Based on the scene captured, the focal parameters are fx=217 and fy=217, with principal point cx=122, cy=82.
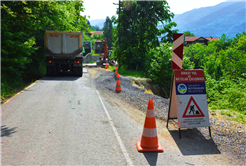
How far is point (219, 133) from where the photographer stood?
221 inches

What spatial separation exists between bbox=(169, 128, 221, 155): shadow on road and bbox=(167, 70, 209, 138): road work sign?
30 cm

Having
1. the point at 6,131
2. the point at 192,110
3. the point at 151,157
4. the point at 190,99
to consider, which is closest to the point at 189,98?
the point at 190,99

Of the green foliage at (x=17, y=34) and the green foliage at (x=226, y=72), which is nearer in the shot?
the green foliage at (x=226, y=72)

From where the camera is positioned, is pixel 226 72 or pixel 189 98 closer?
pixel 189 98

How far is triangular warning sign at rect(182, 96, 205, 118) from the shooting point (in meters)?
5.35

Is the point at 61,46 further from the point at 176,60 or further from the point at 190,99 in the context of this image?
the point at 190,99

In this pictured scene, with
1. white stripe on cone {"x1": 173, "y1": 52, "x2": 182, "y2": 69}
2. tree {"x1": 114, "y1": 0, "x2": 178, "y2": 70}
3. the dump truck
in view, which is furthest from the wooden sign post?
tree {"x1": 114, "y1": 0, "x2": 178, "y2": 70}

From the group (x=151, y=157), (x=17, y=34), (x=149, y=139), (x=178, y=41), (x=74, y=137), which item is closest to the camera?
(x=151, y=157)

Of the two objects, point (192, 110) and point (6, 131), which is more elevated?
point (192, 110)

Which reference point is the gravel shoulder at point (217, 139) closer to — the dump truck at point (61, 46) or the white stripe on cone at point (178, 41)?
the white stripe on cone at point (178, 41)

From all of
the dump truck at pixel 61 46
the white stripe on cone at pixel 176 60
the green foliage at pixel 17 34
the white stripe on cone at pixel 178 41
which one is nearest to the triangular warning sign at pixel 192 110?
the white stripe on cone at pixel 176 60

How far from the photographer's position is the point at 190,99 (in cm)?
541

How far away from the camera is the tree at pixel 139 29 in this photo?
24.7 meters

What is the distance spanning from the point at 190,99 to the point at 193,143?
1072 mm
